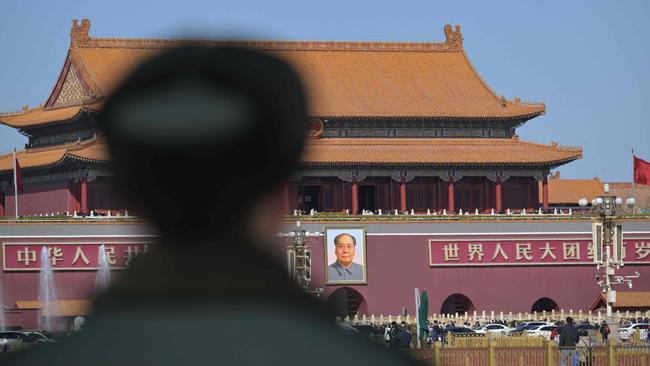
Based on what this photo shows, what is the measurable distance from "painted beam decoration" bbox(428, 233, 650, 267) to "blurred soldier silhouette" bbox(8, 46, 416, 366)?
45596 mm

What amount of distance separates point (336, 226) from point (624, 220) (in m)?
9.96

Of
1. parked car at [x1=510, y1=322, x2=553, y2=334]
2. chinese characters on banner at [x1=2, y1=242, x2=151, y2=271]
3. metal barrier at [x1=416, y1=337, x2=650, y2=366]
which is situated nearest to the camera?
metal barrier at [x1=416, y1=337, x2=650, y2=366]

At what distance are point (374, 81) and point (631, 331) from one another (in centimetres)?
1949

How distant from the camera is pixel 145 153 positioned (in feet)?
6.70

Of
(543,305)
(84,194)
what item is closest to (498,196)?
(543,305)

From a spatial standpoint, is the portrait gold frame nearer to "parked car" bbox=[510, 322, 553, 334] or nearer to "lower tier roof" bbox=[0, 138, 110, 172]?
"parked car" bbox=[510, 322, 553, 334]

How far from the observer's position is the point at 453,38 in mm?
57344

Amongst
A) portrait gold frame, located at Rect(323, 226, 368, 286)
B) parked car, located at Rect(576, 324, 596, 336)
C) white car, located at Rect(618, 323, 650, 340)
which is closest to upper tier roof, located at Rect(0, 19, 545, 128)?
portrait gold frame, located at Rect(323, 226, 368, 286)

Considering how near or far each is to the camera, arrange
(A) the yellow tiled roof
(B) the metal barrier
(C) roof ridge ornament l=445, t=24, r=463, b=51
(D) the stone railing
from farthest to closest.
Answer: (A) the yellow tiled roof < (C) roof ridge ornament l=445, t=24, r=463, b=51 < (D) the stone railing < (B) the metal barrier

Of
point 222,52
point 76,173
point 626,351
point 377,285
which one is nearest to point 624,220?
point 377,285

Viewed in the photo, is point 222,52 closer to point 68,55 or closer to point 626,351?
point 626,351

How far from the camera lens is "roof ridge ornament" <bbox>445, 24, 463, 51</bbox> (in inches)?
2250

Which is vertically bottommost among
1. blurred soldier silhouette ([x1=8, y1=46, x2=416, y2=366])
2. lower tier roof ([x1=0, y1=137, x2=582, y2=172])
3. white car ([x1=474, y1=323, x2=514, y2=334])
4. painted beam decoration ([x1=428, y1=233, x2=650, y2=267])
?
white car ([x1=474, y1=323, x2=514, y2=334])

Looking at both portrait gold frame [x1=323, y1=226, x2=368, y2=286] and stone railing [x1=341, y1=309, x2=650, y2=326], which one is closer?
stone railing [x1=341, y1=309, x2=650, y2=326]
